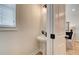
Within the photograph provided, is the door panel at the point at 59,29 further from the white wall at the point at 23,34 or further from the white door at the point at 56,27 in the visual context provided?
the white wall at the point at 23,34

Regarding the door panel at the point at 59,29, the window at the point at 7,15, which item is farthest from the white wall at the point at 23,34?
the door panel at the point at 59,29

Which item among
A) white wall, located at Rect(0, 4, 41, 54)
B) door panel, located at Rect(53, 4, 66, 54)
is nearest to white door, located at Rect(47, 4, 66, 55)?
door panel, located at Rect(53, 4, 66, 54)

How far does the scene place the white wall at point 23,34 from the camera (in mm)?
3641

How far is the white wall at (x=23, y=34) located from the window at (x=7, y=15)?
15 centimetres

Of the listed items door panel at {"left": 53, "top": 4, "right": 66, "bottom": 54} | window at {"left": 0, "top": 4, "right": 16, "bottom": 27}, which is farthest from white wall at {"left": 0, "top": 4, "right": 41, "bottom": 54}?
door panel at {"left": 53, "top": 4, "right": 66, "bottom": 54}

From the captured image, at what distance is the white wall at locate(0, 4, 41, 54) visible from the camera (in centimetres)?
364

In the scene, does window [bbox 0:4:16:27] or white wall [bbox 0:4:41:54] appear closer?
window [bbox 0:4:16:27]

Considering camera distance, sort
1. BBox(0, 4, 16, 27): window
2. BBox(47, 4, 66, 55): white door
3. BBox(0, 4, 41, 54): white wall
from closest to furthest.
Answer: BBox(47, 4, 66, 55): white door, BBox(0, 4, 16, 27): window, BBox(0, 4, 41, 54): white wall

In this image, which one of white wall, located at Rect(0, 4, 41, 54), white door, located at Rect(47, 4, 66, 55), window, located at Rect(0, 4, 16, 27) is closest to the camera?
white door, located at Rect(47, 4, 66, 55)

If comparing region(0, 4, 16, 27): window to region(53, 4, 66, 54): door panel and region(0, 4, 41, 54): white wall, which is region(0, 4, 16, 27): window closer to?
region(0, 4, 41, 54): white wall

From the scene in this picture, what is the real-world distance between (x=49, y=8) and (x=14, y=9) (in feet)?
5.38

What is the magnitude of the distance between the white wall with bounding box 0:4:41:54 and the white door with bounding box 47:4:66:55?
5.20ft

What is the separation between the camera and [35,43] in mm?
4266
